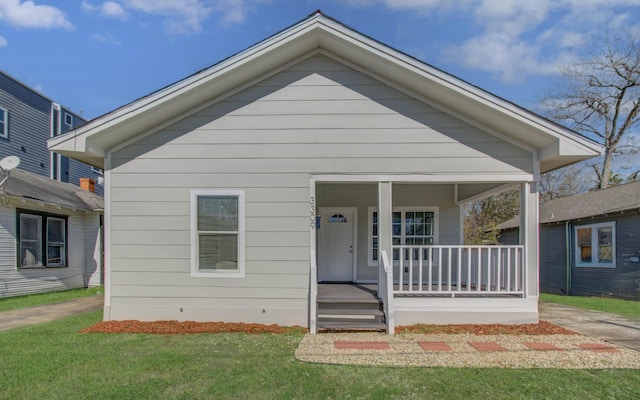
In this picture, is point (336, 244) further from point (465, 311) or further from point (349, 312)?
point (465, 311)

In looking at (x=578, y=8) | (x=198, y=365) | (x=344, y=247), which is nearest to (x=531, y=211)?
(x=344, y=247)

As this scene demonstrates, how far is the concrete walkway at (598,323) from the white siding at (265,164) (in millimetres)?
2962

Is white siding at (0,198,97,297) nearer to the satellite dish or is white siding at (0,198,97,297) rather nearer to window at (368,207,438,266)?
the satellite dish

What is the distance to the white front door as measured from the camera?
9.45m

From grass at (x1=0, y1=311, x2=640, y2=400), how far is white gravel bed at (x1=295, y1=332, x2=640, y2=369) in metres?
A: 0.22

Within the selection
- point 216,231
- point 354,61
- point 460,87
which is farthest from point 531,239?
point 216,231

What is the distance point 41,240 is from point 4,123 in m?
7.17

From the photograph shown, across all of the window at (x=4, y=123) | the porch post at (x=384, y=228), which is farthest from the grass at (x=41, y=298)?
the porch post at (x=384, y=228)

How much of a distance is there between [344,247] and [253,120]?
4.07m

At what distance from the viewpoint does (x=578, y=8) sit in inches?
612

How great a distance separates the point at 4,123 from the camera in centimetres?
1550

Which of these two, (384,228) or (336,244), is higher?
(384,228)

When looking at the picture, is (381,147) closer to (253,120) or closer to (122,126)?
(253,120)

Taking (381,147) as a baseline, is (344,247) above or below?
below
